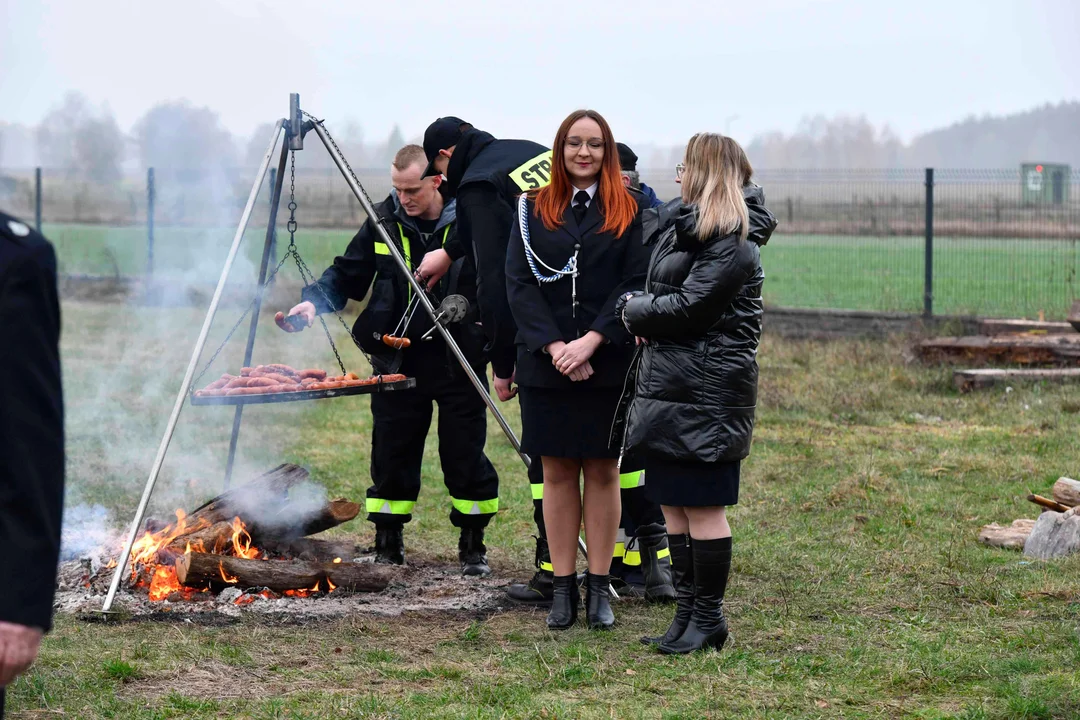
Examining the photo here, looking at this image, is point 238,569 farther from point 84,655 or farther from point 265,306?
point 265,306

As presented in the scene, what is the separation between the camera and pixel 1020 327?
1306cm

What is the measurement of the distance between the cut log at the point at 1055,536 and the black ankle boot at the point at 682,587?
2378mm

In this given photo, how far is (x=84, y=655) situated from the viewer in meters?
4.60

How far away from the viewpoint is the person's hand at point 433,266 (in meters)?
5.92

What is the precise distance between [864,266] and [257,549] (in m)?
18.1

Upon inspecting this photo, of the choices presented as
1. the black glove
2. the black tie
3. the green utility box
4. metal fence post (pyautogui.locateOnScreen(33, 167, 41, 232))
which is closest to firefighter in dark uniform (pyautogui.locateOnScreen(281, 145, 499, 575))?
the black tie

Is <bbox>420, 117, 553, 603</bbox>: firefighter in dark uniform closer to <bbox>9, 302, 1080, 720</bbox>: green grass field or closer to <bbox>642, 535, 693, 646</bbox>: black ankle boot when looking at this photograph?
<bbox>9, 302, 1080, 720</bbox>: green grass field

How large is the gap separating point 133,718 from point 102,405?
305 inches

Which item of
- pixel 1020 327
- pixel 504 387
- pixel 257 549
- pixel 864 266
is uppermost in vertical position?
pixel 864 266

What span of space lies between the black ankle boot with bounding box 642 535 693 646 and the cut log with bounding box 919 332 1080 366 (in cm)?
813

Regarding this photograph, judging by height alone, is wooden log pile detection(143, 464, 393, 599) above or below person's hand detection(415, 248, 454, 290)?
below

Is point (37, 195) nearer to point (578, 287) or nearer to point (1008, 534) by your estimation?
point (578, 287)

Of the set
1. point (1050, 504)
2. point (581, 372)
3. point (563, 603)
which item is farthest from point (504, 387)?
point (1050, 504)

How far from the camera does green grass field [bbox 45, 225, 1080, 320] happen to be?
16234mm
